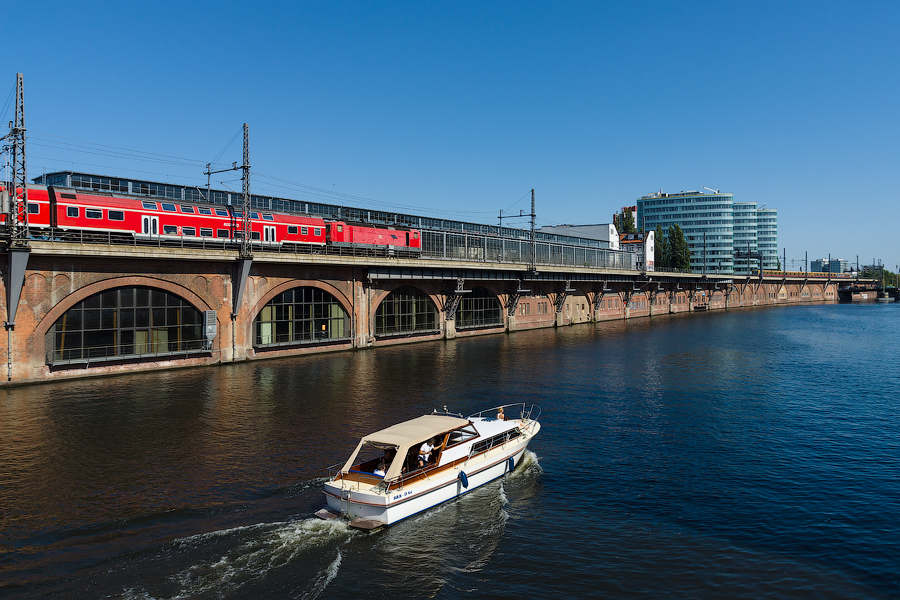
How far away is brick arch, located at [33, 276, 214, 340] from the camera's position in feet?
138

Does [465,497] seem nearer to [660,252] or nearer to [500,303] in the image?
[500,303]

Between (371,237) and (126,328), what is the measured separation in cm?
3065

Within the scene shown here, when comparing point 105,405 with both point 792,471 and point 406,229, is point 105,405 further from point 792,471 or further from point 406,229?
point 406,229

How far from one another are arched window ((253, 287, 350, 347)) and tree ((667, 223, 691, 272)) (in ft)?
430

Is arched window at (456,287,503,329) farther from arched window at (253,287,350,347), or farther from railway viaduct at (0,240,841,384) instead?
arched window at (253,287,350,347)

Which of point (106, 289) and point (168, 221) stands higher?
point (168, 221)

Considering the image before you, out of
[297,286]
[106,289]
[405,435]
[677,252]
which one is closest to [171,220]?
[106,289]

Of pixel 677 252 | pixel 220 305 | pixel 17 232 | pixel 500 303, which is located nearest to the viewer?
pixel 17 232

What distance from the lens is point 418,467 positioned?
23094 millimetres

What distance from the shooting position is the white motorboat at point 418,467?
2070 centimetres

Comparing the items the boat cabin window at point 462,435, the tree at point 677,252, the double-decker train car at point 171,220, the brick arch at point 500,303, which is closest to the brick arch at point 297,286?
the double-decker train car at point 171,220

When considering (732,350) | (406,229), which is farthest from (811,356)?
(406,229)

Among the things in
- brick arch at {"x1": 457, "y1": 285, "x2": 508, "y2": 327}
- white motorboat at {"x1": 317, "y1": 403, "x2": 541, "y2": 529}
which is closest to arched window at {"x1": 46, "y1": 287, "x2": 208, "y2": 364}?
white motorboat at {"x1": 317, "y1": 403, "x2": 541, "y2": 529}

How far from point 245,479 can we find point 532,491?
40.2 ft
